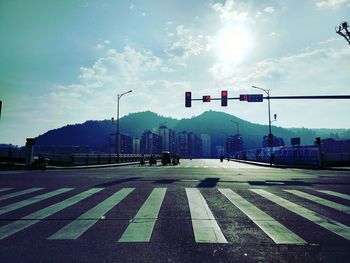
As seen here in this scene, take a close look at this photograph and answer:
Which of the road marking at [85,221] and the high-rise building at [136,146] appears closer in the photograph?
the road marking at [85,221]

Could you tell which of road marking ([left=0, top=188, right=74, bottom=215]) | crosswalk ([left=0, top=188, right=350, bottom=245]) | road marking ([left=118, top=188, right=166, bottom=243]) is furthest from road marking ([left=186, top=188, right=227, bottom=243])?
road marking ([left=0, top=188, right=74, bottom=215])

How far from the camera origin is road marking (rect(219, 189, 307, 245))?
5188 mm

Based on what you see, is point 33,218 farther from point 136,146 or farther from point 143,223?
point 136,146

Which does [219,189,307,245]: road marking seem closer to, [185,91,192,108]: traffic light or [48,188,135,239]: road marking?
[48,188,135,239]: road marking

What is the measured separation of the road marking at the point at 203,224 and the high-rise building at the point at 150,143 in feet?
532

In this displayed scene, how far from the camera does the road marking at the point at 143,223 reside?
17.6ft

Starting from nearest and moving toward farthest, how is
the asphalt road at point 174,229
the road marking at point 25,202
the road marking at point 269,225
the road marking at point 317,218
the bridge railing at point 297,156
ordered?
the asphalt road at point 174,229 → the road marking at point 269,225 → the road marking at point 317,218 → the road marking at point 25,202 → the bridge railing at point 297,156

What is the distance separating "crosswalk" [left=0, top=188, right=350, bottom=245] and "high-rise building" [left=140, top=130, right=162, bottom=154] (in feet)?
526

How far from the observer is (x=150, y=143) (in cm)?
17650

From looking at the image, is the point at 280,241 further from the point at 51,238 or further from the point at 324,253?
the point at 51,238

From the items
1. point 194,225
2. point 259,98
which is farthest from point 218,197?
point 259,98

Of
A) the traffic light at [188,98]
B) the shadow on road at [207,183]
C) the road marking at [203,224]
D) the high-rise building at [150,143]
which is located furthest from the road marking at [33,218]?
the high-rise building at [150,143]

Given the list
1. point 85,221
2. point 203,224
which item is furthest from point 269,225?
point 85,221

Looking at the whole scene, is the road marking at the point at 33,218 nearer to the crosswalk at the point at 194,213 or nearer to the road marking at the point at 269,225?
the crosswalk at the point at 194,213
